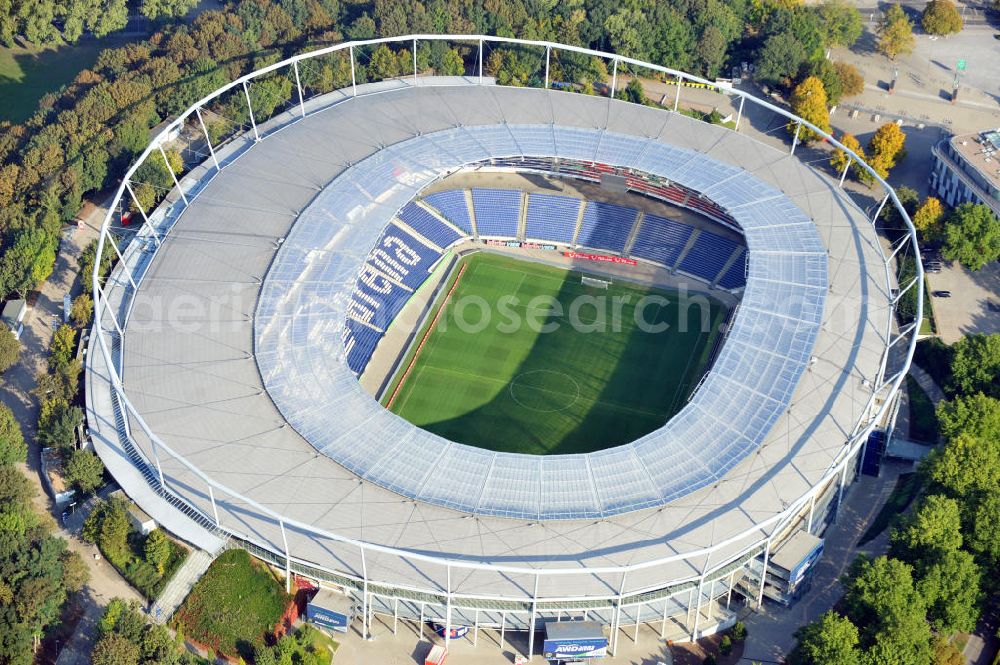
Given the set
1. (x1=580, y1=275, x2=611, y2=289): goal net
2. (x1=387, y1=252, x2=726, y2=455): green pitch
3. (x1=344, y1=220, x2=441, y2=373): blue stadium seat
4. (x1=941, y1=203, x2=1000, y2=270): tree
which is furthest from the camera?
(x1=580, y1=275, x2=611, y2=289): goal net

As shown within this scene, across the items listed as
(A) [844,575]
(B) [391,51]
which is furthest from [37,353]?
(A) [844,575]

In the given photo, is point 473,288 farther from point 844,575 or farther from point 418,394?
point 844,575

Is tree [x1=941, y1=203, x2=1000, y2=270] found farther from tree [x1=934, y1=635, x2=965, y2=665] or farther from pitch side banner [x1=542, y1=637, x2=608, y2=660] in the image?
pitch side banner [x1=542, y1=637, x2=608, y2=660]

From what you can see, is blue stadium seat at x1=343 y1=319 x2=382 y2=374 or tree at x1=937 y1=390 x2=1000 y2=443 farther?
blue stadium seat at x1=343 y1=319 x2=382 y2=374

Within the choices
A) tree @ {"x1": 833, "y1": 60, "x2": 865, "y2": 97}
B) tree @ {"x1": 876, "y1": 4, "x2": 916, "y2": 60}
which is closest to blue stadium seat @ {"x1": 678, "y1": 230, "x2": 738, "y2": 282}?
tree @ {"x1": 833, "y1": 60, "x2": 865, "y2": 97}

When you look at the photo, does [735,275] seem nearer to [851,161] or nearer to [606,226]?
[606,226]

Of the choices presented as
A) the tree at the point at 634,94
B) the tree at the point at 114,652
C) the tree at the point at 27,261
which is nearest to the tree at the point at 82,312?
the tree at the point at 27,261

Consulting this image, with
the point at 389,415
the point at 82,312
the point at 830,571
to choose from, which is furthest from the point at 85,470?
the point at 830,571
